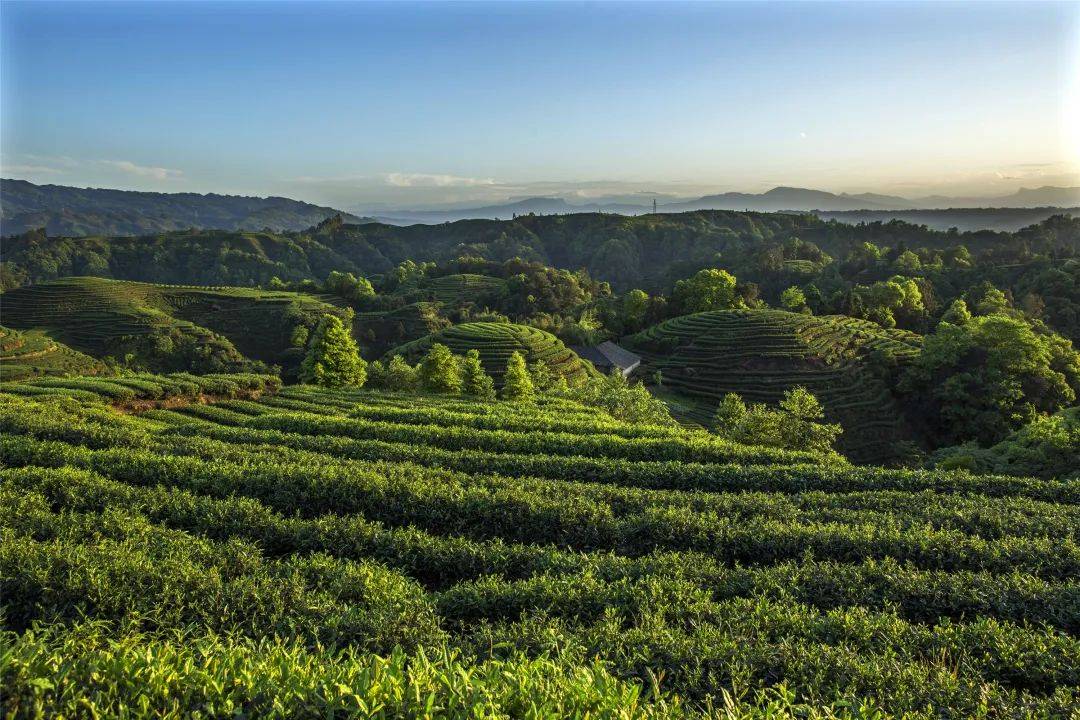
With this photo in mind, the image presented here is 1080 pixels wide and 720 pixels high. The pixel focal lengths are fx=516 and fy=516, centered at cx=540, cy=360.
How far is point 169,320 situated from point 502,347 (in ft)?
214

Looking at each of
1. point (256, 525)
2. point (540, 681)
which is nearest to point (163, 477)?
point (256, 525)

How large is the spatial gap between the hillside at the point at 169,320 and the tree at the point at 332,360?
39.4 m

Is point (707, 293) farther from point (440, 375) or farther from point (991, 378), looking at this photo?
point (440, 375)

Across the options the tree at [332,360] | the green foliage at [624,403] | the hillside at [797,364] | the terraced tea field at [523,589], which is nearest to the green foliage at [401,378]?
the tree at [332,360]

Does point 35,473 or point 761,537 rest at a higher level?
point 35,473

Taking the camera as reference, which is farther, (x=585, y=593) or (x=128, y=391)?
(x=128, y=391)

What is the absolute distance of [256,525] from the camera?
9.45m

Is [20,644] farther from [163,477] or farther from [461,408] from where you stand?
[461,408]

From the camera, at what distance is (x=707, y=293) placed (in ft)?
289

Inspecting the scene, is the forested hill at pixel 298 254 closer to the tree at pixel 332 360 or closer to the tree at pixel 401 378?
the tree at pixel 401 378

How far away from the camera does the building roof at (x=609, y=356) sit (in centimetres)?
6988

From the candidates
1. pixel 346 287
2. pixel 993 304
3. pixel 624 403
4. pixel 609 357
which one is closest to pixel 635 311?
pixel 609 357

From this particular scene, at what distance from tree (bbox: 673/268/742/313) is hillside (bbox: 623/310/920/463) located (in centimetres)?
1352

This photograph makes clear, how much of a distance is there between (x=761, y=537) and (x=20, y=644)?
31.9 ft
